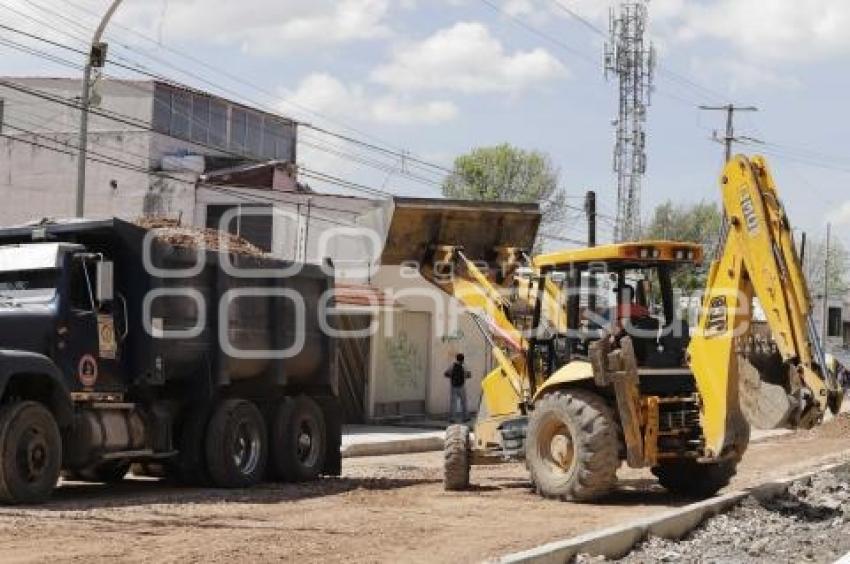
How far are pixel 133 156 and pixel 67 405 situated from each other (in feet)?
95.3

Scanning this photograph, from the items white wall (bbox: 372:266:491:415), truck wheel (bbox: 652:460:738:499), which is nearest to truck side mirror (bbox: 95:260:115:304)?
truck wheel (bbox: 652:460:738:499)

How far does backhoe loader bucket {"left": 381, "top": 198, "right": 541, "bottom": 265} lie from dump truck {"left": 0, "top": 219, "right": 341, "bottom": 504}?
1436mm

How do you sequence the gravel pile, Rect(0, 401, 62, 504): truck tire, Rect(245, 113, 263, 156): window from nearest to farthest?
the gravel pile < Rect(0, 401, 62, 504): truck tire < Rect(245, 113, 263, 156): window

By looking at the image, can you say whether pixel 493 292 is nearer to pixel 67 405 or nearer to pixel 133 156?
pixel 67 405

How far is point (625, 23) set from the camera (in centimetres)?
5416

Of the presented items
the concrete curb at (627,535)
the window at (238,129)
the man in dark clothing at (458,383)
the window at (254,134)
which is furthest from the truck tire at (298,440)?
the window at (254,134)

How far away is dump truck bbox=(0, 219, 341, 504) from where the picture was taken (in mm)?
13438

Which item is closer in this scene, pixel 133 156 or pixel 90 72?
pixel 90 72

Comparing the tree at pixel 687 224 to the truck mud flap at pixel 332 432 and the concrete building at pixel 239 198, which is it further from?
the truck mud flap at pixel 332 432

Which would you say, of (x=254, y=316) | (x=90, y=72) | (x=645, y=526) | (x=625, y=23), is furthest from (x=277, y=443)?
(x=625, y=23)

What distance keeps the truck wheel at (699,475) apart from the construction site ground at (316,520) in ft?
0.78

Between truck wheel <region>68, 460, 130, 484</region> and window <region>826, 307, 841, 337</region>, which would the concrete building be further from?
window <region>826, 307, 841, 337</region>

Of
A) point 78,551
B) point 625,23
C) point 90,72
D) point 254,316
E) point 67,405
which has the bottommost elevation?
point 78,551

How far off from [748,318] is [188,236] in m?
6.71
